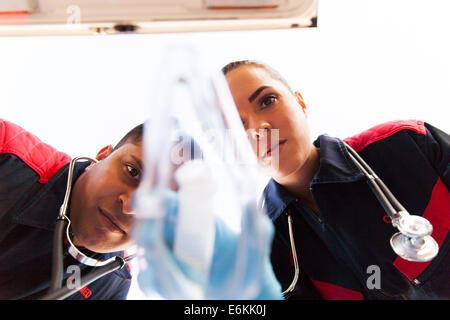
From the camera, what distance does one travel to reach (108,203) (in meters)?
0.54

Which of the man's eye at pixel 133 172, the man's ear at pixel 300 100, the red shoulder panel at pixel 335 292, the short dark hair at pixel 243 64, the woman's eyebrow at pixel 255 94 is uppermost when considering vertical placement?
the short dark hair at pixel 243 64

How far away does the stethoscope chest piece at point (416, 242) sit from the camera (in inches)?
13.0

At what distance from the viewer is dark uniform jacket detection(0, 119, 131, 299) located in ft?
1.82

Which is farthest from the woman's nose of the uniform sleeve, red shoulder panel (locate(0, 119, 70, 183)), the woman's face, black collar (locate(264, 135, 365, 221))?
red shoulder panel (locate(0, 119, 70, 183))

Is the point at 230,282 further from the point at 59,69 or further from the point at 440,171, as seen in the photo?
the point at 59,69

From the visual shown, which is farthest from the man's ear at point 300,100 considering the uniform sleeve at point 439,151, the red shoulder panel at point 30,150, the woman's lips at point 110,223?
the red shoulder panel at point 30,150

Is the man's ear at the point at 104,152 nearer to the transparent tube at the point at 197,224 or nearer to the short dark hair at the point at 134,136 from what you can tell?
the short dark hair at the point at 134,136

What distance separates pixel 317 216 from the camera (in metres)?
0.62

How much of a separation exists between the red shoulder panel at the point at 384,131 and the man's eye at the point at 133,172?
1.66 feet

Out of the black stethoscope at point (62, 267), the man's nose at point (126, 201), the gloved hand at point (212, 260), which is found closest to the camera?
the gloved hand at point (212, 260)

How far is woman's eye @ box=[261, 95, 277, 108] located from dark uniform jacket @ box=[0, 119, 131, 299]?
465mm

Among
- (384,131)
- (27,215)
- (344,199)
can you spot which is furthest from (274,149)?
(27,215)
